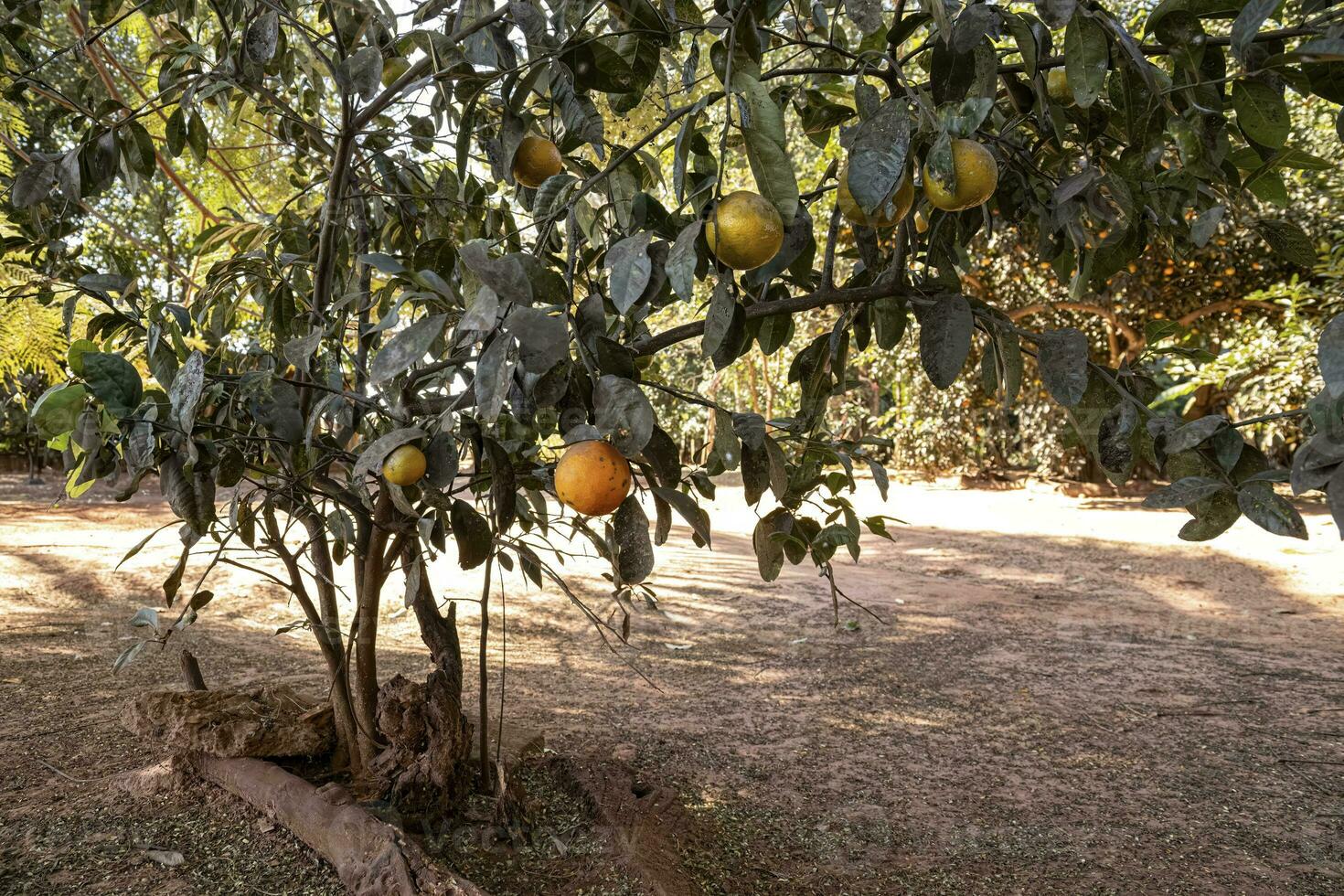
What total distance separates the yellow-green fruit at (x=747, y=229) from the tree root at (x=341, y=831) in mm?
1173

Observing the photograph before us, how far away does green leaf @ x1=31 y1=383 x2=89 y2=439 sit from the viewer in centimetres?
119

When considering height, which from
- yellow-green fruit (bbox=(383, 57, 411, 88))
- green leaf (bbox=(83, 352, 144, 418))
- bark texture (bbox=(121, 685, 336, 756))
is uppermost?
yellow-green fruit (bbox=(383, 57, 411, 88))

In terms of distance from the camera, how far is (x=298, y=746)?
215 cm

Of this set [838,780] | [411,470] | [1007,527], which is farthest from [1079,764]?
[1007,527]

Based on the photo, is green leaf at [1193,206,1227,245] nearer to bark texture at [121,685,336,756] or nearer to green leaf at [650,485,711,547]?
green leaf at [650,485,711,547]

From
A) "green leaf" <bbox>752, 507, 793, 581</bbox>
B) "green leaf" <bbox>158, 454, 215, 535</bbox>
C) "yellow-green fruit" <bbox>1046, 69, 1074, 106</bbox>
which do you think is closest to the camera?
"green leaf" <bbox>158, 454, 215, 535</bbox>

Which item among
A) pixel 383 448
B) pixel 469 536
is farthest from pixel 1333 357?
pixel 469 536

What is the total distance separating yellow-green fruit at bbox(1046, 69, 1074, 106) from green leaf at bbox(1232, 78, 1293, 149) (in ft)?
0.98

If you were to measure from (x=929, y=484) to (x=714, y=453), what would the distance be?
1063cm

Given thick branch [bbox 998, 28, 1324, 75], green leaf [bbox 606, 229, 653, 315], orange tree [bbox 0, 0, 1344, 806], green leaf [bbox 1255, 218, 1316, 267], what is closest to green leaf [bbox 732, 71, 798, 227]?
orange tree [bbox 0, 0, 1344, 806]

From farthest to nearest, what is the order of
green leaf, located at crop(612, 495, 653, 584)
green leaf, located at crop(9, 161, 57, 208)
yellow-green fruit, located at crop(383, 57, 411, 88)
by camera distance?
yellow-green fruit, located at crop(383, 57, 411, 88)
green leaf, located at crop(9, 161, 57, 208)
green leaf, located at crop(612, 495, 653, 584)

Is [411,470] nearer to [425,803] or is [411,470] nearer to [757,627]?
[425,803]

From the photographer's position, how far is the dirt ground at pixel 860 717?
1.96 m

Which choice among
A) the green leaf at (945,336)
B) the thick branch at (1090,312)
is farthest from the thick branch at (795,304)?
the thick branch at (1090,312)
